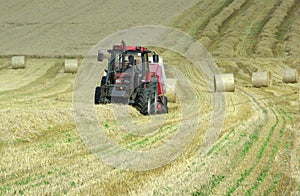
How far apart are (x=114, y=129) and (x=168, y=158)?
2667 mm

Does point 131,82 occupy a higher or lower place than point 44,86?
higher

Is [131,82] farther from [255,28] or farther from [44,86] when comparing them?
[255,28]

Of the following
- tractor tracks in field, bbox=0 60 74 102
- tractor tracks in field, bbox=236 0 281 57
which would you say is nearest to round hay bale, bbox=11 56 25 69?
tractor tracks in field, bbox=0 60 74 102

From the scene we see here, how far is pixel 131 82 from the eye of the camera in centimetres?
1392

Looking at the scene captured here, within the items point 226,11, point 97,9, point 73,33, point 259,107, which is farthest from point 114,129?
point 97,9

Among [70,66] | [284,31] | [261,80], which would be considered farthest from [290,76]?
[284,31]

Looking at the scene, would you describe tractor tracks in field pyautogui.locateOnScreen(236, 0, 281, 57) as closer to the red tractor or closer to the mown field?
the mown field

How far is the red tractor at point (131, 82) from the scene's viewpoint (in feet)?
45.1

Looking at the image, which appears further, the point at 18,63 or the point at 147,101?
the point at 18,63

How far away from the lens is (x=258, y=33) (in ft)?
121

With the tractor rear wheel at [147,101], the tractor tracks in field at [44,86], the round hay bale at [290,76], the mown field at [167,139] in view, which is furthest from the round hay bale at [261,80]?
the tractor rear wheel at [147,101]

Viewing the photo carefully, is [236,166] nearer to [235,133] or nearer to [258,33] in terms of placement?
[235,133]

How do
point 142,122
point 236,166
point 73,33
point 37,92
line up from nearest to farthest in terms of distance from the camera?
point 236,166
point 142,122
point 37,92
point 73,33

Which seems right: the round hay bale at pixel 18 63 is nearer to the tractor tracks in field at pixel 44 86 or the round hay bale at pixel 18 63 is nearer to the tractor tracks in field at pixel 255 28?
the tractor tracks in field at pixel 44 86
